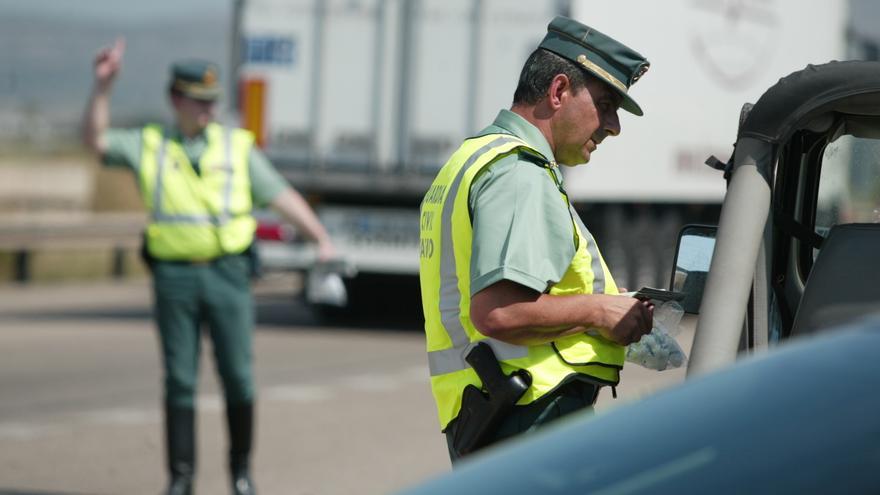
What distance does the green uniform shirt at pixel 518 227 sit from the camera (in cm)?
397

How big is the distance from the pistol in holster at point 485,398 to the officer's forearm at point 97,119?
3.99 meters

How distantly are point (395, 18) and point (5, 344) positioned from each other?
14.5ft

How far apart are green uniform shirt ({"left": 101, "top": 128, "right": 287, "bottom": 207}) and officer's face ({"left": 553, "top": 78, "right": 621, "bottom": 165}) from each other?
152 inches

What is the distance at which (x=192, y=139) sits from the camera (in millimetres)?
7930

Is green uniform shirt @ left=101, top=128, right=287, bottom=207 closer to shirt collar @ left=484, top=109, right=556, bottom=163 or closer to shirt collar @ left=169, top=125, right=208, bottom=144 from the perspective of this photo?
shirt collar @ left=169, top=125, right=208, bottom=144

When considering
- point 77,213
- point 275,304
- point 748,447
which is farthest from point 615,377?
point 77,213

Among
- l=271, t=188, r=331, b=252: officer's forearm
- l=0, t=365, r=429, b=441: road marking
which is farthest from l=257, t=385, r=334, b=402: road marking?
l=271, t=188, r=331, b=252: officer's forearm

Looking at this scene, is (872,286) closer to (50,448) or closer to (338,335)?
(50,448)

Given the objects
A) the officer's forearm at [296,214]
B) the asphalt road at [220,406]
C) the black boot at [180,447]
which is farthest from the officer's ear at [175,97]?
the asphalt road at [220,406]

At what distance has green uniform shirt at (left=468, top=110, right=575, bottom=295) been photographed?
3967 mm

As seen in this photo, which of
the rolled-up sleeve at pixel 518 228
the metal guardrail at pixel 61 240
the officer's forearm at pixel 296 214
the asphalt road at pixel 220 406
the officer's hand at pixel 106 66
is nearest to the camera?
the rolled-up sleeve at pixel 518 228

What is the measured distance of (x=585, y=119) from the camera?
4.22 m

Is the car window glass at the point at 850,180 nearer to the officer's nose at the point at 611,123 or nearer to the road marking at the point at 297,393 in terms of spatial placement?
the officer's nose at the point at 611,123

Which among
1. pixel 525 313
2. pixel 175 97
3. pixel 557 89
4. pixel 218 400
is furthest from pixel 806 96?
pixel 218 400
